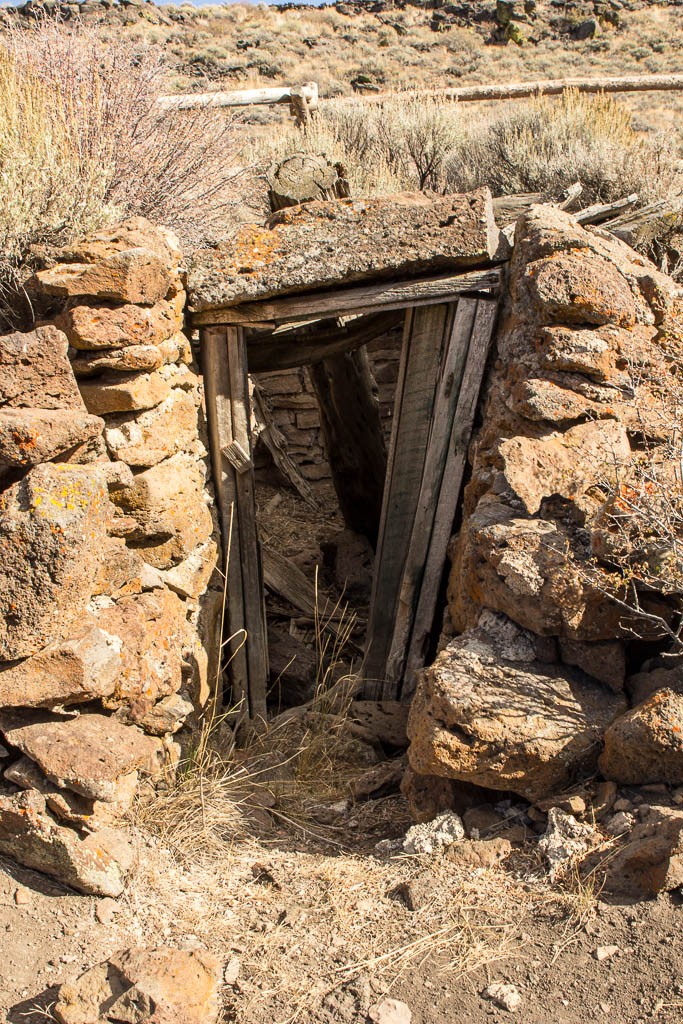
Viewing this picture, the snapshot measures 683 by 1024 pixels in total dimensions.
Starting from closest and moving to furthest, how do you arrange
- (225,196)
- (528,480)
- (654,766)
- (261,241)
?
(654,766) → (528,480) → (261,241) → (225,196)

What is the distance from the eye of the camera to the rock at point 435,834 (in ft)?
10.3

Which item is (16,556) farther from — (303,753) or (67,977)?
(303,753)

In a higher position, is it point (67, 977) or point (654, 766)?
point (654, 766)

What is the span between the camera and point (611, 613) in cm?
321

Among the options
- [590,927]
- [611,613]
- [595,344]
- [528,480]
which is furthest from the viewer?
[595,344]

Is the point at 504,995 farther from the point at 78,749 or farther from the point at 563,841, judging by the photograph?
the point at 78,749

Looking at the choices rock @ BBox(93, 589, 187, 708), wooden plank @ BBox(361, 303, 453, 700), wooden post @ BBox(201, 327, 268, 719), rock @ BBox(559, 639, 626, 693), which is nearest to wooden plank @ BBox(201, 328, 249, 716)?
wooden post @ BBox(201, 327, 268, 719)

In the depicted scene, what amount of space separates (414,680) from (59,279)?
8.47 feet

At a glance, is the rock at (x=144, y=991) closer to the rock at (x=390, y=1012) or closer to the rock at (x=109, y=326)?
the rock at (x=390, y=1012)

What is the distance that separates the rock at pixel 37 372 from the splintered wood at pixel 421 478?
194 cm

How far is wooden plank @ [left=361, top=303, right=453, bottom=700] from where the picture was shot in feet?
15.8

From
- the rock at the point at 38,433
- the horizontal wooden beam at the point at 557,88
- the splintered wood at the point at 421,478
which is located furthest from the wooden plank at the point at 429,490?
the horizontal wooden beam at the point at 557,88

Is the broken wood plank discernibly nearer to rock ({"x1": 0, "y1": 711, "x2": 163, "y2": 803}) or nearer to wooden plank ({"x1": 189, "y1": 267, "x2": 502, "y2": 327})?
wooden plank ({"x1": 189, "y1": 267, "x2": 502, "y2": 327})

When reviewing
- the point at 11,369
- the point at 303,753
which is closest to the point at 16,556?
the point at 11,369
